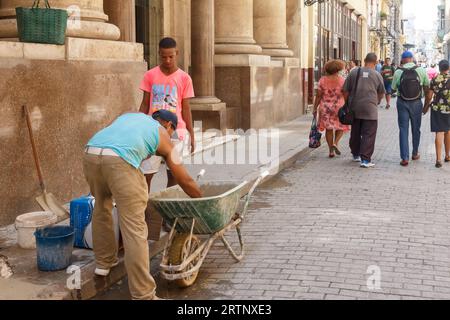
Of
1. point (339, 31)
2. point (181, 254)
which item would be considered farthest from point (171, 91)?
point (339, 31)

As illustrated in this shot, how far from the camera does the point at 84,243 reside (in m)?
6.14

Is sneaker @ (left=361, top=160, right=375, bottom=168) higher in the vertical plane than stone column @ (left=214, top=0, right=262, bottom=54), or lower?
lower

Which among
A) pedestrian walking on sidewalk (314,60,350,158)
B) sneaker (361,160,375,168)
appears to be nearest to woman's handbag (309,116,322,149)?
pedestrian walking on sidewalk (314,60,350,158)

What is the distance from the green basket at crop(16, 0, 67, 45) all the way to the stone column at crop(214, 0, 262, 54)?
8129mm

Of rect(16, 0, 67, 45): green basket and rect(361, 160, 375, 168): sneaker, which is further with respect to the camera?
rect(361, 160, 375, 168): sneaker

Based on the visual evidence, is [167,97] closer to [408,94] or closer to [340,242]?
[340,242]

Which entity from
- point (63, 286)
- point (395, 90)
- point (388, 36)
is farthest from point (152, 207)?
point (388, 36)

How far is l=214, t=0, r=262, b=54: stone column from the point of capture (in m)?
15.8

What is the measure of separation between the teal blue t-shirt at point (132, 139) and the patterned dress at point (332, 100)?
27.7ft

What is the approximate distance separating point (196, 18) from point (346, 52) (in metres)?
26.2

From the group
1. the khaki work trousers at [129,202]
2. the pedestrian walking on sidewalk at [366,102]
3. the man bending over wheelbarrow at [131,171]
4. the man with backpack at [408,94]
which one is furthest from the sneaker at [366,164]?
the khaki work trousers at [129,202]

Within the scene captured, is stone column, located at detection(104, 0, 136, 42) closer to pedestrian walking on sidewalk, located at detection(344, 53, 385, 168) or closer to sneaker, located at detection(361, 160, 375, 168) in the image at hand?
pedestrian walking on sidewalk, located at detection(344, 53, 385, 168)

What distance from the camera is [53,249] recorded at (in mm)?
5473
